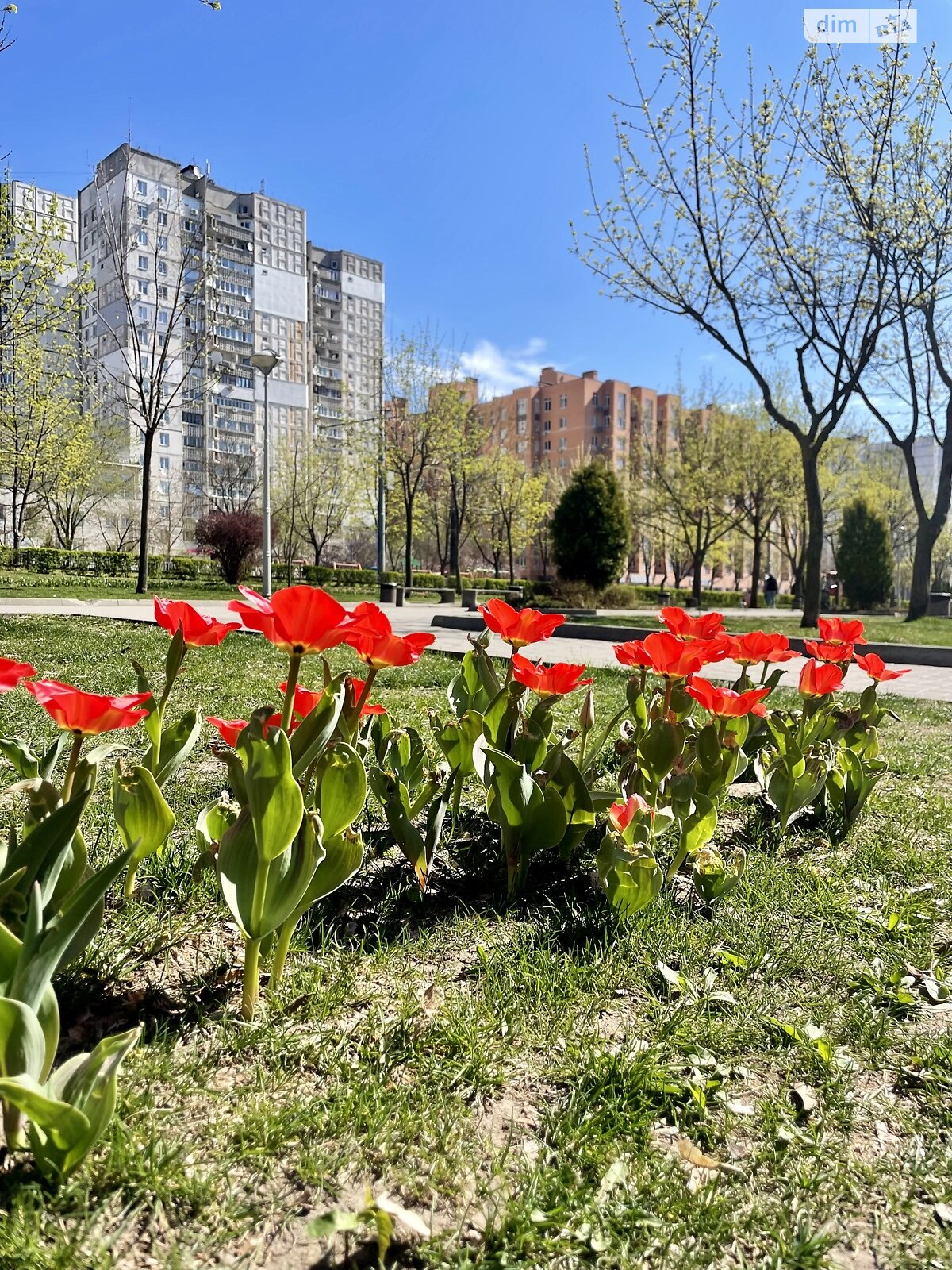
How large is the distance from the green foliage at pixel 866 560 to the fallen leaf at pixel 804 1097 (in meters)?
31.7

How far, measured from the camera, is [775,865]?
258 cm

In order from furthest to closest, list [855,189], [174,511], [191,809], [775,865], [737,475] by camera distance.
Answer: [174,511] → [737,475] → [855,189] → [191,809] → [775,865]

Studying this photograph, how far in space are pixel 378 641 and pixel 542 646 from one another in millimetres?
10579

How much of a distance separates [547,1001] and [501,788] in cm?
51

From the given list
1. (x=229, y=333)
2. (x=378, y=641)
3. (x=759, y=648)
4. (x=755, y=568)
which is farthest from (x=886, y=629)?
(x=229, y=333)

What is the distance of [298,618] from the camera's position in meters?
1.41

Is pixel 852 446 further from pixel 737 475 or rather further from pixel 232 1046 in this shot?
pixel 232 1046

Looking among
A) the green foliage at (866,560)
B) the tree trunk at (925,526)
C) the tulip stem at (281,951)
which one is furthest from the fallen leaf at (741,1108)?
the green foliage at (866,560)

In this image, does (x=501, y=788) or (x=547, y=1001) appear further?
(x=501, y=788)

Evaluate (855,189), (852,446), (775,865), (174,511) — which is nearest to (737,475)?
(852,446)

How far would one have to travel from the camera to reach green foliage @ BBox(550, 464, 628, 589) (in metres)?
21.4

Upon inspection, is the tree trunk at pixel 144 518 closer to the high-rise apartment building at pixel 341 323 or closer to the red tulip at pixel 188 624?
the red tulip at pixel 188 624

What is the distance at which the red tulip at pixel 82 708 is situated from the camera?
1299 mm

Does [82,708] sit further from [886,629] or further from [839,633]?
[886,629]
